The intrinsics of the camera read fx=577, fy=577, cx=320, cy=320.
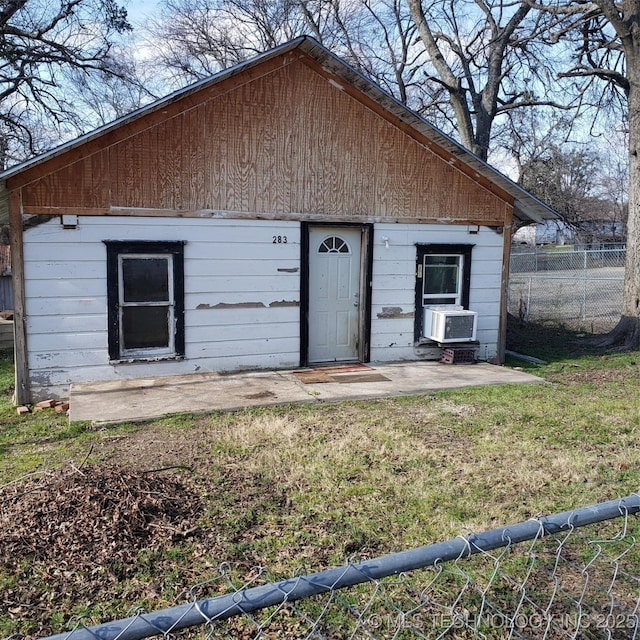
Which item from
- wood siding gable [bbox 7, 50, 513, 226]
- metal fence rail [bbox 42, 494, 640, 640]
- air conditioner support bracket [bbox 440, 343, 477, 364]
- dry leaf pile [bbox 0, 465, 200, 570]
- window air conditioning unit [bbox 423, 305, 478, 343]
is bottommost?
metal fence rail [bbox 42, 494, 640, 640]

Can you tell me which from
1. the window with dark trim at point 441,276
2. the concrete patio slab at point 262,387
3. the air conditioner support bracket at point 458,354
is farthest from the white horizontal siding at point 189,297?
the air conditioner support bracket at point 458,354

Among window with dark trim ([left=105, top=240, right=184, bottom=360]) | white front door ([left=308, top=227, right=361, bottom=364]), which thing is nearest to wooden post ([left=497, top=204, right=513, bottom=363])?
white front door ([left=308, top=227, right=361, bottom=364])

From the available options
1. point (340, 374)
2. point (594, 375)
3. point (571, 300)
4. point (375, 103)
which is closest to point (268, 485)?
point (340, 374)

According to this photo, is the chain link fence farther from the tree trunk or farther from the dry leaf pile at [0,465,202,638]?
the dry leaf pile at [0,465,202,638]

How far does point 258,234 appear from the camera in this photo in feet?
28.6

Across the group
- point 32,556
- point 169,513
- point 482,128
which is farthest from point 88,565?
point 482,128

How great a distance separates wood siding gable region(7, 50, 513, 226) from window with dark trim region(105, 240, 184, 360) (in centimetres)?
56

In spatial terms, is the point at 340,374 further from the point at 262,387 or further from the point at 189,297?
the point at 189,297

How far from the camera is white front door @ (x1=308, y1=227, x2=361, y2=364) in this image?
30.6 ft

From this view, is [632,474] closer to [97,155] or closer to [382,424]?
[382,424]

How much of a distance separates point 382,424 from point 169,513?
294 cm

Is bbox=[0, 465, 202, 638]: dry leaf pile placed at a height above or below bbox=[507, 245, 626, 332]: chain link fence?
below

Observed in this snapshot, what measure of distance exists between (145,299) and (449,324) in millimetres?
4875

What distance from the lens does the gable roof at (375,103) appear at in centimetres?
734
